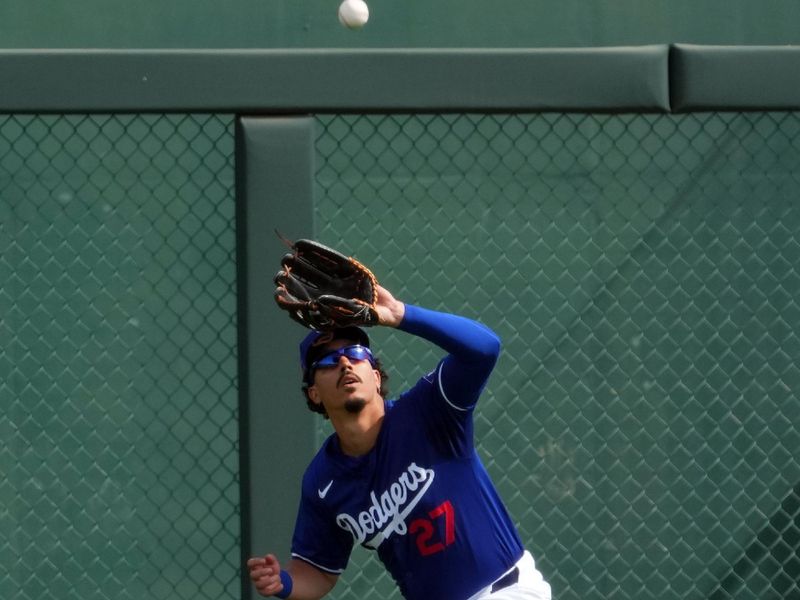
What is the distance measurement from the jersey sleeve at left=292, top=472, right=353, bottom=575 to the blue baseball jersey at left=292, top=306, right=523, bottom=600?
0.15 ft

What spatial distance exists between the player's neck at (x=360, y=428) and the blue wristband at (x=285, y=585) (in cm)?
33

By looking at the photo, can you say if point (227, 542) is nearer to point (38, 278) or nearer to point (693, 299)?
point (38, 278)

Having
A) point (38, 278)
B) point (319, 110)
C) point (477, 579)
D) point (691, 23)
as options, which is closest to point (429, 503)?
point (477, 579)

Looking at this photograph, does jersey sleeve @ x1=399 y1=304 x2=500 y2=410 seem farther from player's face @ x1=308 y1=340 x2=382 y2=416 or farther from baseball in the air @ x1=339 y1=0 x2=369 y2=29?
baseball in the air @ x1=339 y1=0 x2=369 y2=29

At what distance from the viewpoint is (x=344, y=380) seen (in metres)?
3.34

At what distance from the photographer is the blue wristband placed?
336cm

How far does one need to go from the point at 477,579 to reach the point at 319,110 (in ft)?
4.99

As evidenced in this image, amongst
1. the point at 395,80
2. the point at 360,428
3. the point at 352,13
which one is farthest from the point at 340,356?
the point at 352,13

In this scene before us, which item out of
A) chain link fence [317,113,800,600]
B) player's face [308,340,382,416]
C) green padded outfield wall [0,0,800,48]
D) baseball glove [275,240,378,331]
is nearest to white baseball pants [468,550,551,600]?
player's face [308,340,382,416]

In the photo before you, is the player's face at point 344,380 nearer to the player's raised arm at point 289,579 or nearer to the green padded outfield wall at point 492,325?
the player's raised arm at point 289,579

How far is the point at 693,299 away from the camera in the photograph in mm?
4848

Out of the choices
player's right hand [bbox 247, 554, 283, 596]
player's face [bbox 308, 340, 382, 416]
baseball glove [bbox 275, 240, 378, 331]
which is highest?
baseball glove [bbox 275, 240, 378, 331]

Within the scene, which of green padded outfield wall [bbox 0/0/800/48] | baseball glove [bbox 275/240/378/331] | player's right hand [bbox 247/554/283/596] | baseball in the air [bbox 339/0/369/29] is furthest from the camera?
green padded outfield wall [bbox 0/0/800/48]

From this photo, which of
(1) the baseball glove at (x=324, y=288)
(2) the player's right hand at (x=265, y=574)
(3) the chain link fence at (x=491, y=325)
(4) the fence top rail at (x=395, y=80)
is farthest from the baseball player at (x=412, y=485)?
(3) the chain link fence at (x=491, y=325)
